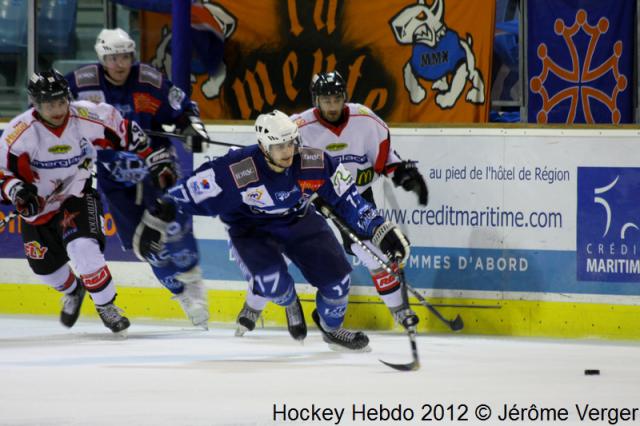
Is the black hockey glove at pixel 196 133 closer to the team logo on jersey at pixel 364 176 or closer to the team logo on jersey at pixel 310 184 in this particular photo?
the team logo on jersey at pixel 364 176

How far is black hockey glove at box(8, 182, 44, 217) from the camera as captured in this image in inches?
269

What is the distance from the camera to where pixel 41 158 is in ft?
23.2

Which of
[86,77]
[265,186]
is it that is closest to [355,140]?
[265,186]

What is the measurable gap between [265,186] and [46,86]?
1.38 meters

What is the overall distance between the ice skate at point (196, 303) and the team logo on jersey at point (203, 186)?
3.60 ft

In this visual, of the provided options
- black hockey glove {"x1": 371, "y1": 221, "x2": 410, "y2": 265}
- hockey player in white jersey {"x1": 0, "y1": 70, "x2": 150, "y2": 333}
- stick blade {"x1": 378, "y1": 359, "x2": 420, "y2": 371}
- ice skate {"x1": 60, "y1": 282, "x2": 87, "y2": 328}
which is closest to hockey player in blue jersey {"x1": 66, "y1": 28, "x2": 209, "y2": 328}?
hockey player in white jersey {"x1": 0, "y1": 70, "x2": 150, "y2": 333}

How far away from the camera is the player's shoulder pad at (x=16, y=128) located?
7008 mm

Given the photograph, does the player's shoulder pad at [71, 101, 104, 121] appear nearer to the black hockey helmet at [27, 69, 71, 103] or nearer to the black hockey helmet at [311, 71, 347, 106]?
the black hockey helmet at [27, 69, 71, 103]

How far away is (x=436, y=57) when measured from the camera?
368 inches

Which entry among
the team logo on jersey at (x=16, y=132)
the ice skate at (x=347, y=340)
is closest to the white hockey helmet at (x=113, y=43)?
the team logo on jersey at (x=16, y=132)

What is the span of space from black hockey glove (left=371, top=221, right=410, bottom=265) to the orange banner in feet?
10.5

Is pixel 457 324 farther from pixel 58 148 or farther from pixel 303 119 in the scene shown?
pixel 58 148

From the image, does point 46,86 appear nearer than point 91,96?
Yes

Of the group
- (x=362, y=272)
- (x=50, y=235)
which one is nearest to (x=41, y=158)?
(x=50, y=235)
